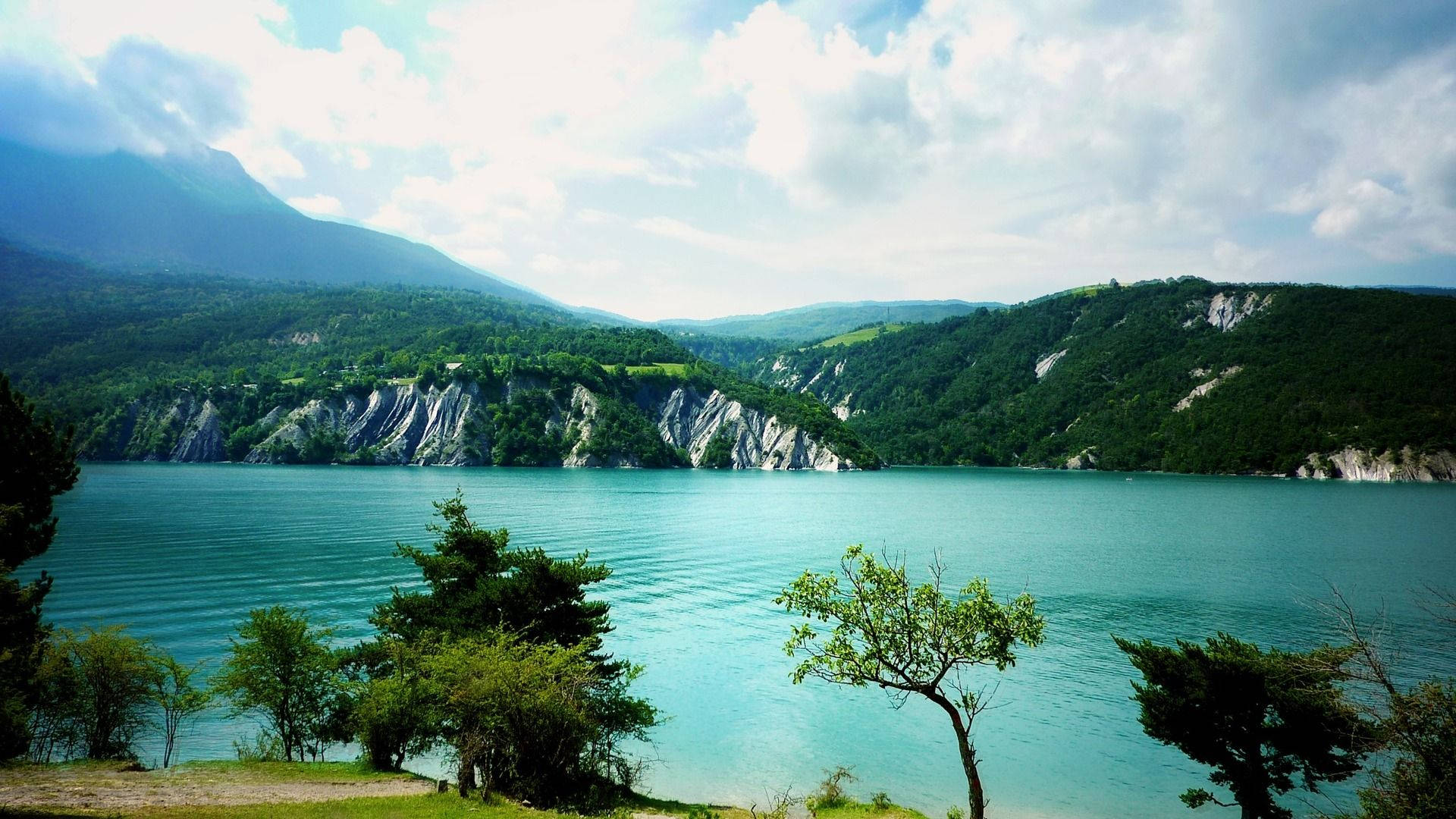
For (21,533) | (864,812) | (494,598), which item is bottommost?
(864,812)

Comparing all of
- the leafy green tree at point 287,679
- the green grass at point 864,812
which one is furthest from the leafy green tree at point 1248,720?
the leafy green tree at point 287,679

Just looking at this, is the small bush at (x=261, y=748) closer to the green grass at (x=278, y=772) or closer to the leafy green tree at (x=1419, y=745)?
the green grass at (x=278, y=772)

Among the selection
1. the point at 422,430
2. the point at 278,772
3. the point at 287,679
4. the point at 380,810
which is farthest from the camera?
the point at 422,430

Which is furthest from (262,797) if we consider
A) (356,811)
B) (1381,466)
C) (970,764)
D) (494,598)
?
(1381,466)

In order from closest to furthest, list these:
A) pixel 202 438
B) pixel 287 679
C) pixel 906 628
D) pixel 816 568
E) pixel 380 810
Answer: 1. pixel 380 810
2. pixel 906 628
3. pixel 287 679
4. pixel 816 568
5. pixel 202 438

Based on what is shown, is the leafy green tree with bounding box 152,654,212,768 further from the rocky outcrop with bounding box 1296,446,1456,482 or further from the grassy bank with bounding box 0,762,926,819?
the rocky outcrop with bounding box 1296,446,1456,482

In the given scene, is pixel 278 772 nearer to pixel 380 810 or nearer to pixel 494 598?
pixel 380 810

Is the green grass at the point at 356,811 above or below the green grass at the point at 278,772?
above

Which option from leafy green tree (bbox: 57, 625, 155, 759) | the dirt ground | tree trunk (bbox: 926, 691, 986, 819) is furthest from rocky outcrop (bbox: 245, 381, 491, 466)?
tree trunk (bbox: 926, 691, 986, 819)
